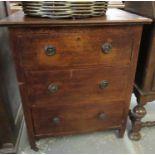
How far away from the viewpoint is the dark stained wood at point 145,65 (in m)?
1.05

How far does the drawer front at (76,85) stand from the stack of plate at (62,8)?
29 centimetres

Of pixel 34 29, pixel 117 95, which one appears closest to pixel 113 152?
pixel 117 95

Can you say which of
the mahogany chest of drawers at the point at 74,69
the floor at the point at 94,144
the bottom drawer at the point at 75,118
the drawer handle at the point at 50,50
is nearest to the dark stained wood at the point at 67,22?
the mahogany chest of drawers at the point at 74,69

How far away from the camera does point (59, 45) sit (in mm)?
944

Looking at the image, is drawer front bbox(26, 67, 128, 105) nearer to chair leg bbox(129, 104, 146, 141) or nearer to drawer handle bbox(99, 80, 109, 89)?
drawer handle bbox(99, 80, 109, 89)

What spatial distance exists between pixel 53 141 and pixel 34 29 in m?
0.85

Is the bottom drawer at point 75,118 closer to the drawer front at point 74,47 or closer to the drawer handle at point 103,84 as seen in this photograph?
the drawer handle at point 103,84

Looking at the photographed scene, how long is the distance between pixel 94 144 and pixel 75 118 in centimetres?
29

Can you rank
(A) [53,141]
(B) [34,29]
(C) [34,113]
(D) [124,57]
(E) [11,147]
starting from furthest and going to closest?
(A) [53,141]
(E) [11,147]
(C) [34,113]
(D) [124,57]
(B) [34,29]

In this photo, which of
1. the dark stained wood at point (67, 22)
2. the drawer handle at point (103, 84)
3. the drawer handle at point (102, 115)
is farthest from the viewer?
the drawer handle at point (102, 115)

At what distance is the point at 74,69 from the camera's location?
1.02 metres

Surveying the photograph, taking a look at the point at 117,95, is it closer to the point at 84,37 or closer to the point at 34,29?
the point at 84,37

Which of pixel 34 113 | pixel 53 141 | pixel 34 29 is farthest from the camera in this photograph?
pixel 53 141

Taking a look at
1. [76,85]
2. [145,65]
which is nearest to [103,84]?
[76,85]
